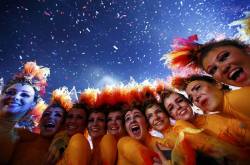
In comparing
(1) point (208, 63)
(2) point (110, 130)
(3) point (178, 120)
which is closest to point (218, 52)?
(1) point (208, 63)

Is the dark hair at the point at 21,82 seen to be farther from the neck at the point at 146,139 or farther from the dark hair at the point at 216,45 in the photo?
the dark hair at the point at 216,45

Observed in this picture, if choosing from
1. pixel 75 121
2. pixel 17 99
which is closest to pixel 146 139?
pixel 75 121

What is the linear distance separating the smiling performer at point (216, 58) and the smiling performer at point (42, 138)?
1622 mm

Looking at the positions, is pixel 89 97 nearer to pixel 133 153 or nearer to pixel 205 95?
pixel 133 153

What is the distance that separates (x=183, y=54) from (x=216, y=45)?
0.45 m

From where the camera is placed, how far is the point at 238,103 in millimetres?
2717

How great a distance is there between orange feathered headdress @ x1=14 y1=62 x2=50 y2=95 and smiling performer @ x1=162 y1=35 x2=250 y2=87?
1883mm

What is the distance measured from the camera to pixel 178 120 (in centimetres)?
309

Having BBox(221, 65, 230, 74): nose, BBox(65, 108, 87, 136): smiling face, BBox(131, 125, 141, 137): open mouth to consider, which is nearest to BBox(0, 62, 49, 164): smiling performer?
BBox(65, 108, 87, 136): smiling face

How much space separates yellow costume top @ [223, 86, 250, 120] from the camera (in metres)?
2.65

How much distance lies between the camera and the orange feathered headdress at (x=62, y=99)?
416 cm

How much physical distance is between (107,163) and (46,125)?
1076mm

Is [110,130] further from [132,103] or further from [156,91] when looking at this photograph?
[156,91]

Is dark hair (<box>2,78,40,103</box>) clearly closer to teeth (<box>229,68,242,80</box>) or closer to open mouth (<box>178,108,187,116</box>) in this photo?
open mouth (<box>178,108,187,116</box>)
